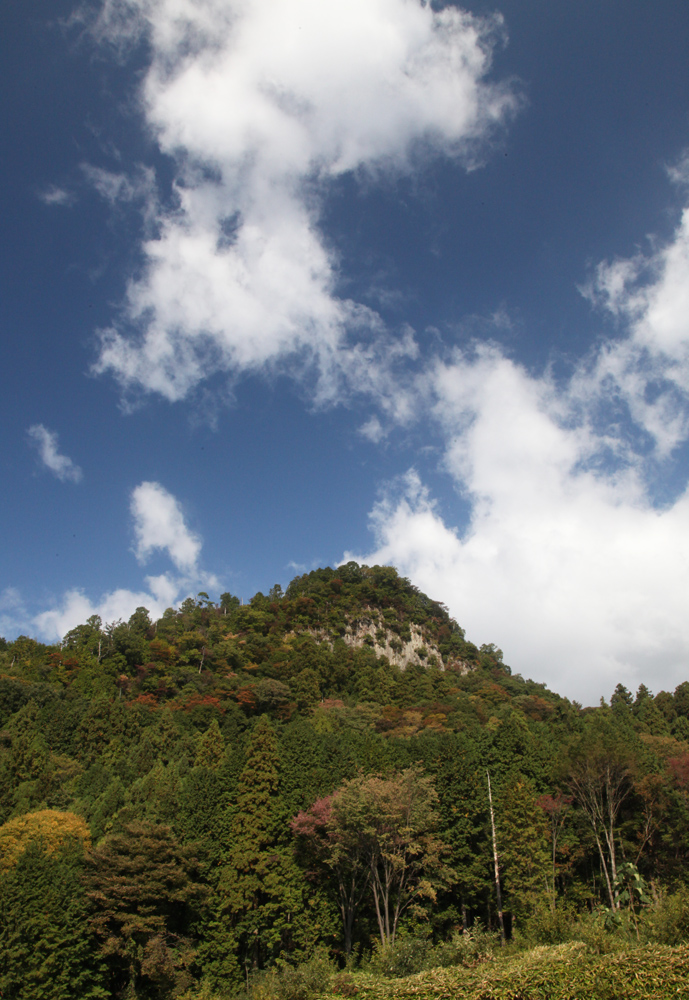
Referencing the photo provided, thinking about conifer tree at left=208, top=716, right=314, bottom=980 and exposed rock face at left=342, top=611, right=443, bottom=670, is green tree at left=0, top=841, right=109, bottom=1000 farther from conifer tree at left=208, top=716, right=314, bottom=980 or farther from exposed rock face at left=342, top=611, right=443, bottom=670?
exposed rock face at left=342, top=611, right=443, bottom=670

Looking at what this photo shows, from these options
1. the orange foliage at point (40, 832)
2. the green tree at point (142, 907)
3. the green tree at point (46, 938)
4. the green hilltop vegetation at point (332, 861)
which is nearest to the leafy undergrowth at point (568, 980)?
the green hilltop vegetation at point (332, 861)

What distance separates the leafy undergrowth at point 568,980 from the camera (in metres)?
10.5

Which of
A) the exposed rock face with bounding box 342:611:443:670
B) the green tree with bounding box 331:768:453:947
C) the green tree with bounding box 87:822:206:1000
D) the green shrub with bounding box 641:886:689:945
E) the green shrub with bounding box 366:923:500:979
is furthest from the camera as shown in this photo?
the exposed rock face with bounding box 342:611:443:670

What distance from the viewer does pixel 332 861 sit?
27297 mm

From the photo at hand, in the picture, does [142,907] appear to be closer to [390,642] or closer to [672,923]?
[672,923]

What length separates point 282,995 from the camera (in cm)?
1403

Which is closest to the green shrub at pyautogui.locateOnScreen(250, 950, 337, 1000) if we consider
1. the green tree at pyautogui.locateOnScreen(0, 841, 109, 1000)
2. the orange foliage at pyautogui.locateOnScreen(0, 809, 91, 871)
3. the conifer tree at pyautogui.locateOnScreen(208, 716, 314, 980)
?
the conifer tree at pyautogui.locateOnScreen(208, 716, 314, 980)

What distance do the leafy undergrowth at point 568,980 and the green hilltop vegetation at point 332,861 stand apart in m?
0.04

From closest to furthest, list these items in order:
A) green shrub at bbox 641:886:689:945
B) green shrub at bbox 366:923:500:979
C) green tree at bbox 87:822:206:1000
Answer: green shrub at bbox 641:886:689:945 → green shrub at bbox 366:923:500:979 → green tree at bbox 87:822:206:1000

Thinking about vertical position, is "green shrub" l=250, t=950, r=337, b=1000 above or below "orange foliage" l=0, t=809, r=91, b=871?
below

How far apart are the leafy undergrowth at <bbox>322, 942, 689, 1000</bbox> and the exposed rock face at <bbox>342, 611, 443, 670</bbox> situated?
264ft

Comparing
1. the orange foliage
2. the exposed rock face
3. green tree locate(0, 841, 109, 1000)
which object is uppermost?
the exposed rock face

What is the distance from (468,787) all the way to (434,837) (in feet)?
12.3

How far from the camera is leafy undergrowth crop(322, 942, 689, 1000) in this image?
10.5 metres
